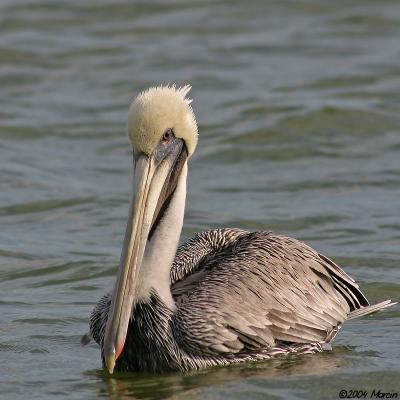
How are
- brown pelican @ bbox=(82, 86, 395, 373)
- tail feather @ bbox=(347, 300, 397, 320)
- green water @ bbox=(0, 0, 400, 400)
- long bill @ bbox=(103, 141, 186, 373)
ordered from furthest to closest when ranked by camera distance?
tail feather @ bbox=(347, 300, 397, 320), green water @ bbox=(0, 0, 400, 400), brown pelican @ bbox=(82, 86, 395, 373), long bill @ bbox=(103, 141, 186, 373)

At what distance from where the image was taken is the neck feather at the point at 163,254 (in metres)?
7.05

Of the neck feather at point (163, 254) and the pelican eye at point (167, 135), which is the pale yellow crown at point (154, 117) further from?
the neck feather at point (163, 254)

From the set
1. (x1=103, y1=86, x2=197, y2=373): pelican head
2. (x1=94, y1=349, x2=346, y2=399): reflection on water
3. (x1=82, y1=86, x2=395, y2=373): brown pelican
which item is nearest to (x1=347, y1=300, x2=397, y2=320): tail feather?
(x1=82, y1=86, x2=395, y2=373): brown pelican

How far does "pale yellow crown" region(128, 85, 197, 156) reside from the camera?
6.93m

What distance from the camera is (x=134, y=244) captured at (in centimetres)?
689

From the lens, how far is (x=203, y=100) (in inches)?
619

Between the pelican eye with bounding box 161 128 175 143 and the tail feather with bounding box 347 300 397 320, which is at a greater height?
the pelican eye with bounding box 161 128 175 143

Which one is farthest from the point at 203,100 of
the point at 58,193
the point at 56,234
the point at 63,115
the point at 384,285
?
the point at 384,285

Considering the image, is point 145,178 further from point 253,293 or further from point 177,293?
point 253,293

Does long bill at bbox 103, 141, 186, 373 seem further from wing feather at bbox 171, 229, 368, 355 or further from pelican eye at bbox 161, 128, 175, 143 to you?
wing feather at bbox 171, 229, 368, 355

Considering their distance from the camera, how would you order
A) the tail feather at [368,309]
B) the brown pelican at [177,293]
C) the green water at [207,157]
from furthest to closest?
1. the tail feather at [368,309]
2. the green water at [207,157]
3. the brown pelican at [177,293]

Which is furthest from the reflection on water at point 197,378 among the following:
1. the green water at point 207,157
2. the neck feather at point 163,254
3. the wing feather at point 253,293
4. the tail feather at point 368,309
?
the tail feather at point 368,309

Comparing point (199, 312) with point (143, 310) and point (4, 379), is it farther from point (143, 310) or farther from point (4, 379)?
point (4, 379)

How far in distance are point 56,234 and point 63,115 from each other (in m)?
4.31
